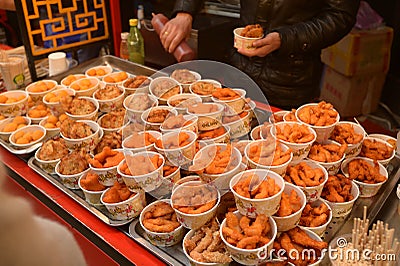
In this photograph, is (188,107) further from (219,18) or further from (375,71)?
(375,71)

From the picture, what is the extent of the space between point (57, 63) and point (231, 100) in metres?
1.44

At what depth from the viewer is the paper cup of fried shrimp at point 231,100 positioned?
1.59 meters

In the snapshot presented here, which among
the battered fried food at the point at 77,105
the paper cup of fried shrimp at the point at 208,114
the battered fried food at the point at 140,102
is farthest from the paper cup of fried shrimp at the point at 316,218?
the battered fried food at the point at 77,105

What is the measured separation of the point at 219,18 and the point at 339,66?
4.52ft

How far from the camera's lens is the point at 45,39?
2486 millimetres

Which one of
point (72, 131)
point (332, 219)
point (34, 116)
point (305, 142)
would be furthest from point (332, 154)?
point (34, 116)

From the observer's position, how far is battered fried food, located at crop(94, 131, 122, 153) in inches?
65.2

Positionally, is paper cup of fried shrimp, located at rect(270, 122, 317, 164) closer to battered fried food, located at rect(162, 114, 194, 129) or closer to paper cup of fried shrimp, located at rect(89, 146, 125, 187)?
battered fried food, located at rect(162, 114, 194, 129)

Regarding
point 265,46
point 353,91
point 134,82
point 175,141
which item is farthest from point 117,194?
point 353,91

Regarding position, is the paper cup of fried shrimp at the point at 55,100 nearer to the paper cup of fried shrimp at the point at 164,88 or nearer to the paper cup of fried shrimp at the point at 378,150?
the paper cup of fried shrimp at the point at 164,88

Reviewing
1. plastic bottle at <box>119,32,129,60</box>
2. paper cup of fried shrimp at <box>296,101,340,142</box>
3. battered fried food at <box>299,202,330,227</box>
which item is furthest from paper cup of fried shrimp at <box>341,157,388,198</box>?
plastic bottle at <box>119,32,129,60</box>

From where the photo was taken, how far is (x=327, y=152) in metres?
1.53

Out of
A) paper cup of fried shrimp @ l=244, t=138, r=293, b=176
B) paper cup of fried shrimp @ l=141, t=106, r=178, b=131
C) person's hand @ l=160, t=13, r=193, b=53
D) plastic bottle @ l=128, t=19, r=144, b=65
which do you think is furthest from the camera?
plastic bottle @ l=128, t=19, r=144, b=65

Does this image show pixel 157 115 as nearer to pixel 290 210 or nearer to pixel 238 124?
pixel 238 124
